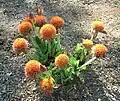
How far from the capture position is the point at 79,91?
2.39 m

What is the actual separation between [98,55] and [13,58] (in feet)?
2.58

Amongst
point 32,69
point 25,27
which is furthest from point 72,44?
point 32,69

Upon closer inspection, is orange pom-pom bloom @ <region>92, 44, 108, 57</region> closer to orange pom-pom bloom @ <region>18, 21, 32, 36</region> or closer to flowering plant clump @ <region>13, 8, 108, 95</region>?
flowering plant clump @ <region>13, 8, 108, 95</region>

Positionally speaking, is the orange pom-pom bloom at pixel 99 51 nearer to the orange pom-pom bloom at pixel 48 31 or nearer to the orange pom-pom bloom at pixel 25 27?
the orange pom-pom bloom at pixel 48 31

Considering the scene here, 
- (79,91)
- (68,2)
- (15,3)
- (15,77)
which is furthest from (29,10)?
(79,91)

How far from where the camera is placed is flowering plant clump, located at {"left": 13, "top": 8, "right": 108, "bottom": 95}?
6.77 feet

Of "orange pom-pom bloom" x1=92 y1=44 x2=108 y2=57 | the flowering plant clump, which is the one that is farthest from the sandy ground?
"orange pom-pom bloom" x1=92 y1=44 x2=108 y2=57

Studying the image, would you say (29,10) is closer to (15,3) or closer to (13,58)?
(15,3)

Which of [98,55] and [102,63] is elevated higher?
[98,55]

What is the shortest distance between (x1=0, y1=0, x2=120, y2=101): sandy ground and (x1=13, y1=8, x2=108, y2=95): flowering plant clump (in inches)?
4.4

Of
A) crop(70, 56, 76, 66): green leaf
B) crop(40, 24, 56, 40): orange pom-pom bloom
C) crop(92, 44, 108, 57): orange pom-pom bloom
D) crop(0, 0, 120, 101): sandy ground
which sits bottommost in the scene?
crop(0, 0, 120, 101): sandy ground

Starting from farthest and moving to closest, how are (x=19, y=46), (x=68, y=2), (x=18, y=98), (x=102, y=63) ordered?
(x=68, y=2) < (x=102, y=63) < (x=18, y=98) < (x=19, y=46)

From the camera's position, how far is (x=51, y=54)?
244cm

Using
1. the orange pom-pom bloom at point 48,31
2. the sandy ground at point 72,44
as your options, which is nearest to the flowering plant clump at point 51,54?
the orange pom-pom bloom at point 48,31
